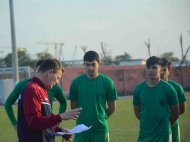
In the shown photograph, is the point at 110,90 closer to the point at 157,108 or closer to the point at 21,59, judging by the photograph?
the point at 157,108

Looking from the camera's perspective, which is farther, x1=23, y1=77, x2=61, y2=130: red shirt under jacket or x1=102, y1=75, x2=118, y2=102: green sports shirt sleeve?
x1=102, y1=75, x2=118, y2=102: green sports shirt sleeve

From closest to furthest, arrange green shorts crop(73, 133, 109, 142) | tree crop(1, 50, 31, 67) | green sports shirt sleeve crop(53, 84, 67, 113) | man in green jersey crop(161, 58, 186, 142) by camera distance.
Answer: green shorts crop(73, 133, 109, 142), man in green jersey crop(161, 58, 186, 142), green sports shirt sleeve crop(53, 84, 67, 113), tree crop(1, 50, 31, 67)

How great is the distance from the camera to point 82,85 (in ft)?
23.8

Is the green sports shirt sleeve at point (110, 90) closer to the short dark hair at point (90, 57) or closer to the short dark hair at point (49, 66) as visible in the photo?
the short dark hair at point (90, 57)

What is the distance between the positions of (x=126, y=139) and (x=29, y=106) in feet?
25.3

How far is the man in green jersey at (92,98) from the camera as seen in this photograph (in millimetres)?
7113

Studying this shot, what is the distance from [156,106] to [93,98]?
0.99 m

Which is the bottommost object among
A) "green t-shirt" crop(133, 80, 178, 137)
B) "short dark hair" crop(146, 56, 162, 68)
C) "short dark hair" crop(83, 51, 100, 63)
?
"green t-shirt" crop(133, 80, 178, 137)

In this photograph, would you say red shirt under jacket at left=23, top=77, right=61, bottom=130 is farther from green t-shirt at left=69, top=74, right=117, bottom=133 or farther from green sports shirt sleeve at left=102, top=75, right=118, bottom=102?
green sports shirt sleeve at left=102, top=75, right=118, bottom=102

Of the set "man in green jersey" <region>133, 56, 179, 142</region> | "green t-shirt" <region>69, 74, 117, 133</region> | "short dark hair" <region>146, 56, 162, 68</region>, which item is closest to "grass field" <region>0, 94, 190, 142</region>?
"green t-shirt" <region>69, 74, 117, 133</region>

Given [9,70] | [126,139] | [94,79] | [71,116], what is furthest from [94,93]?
[9,70]

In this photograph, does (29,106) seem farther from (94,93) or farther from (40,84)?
(94,93)

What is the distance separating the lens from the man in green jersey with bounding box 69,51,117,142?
23.3 feet

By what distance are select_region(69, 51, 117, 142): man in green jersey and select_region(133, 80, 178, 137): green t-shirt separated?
0.67 meters
